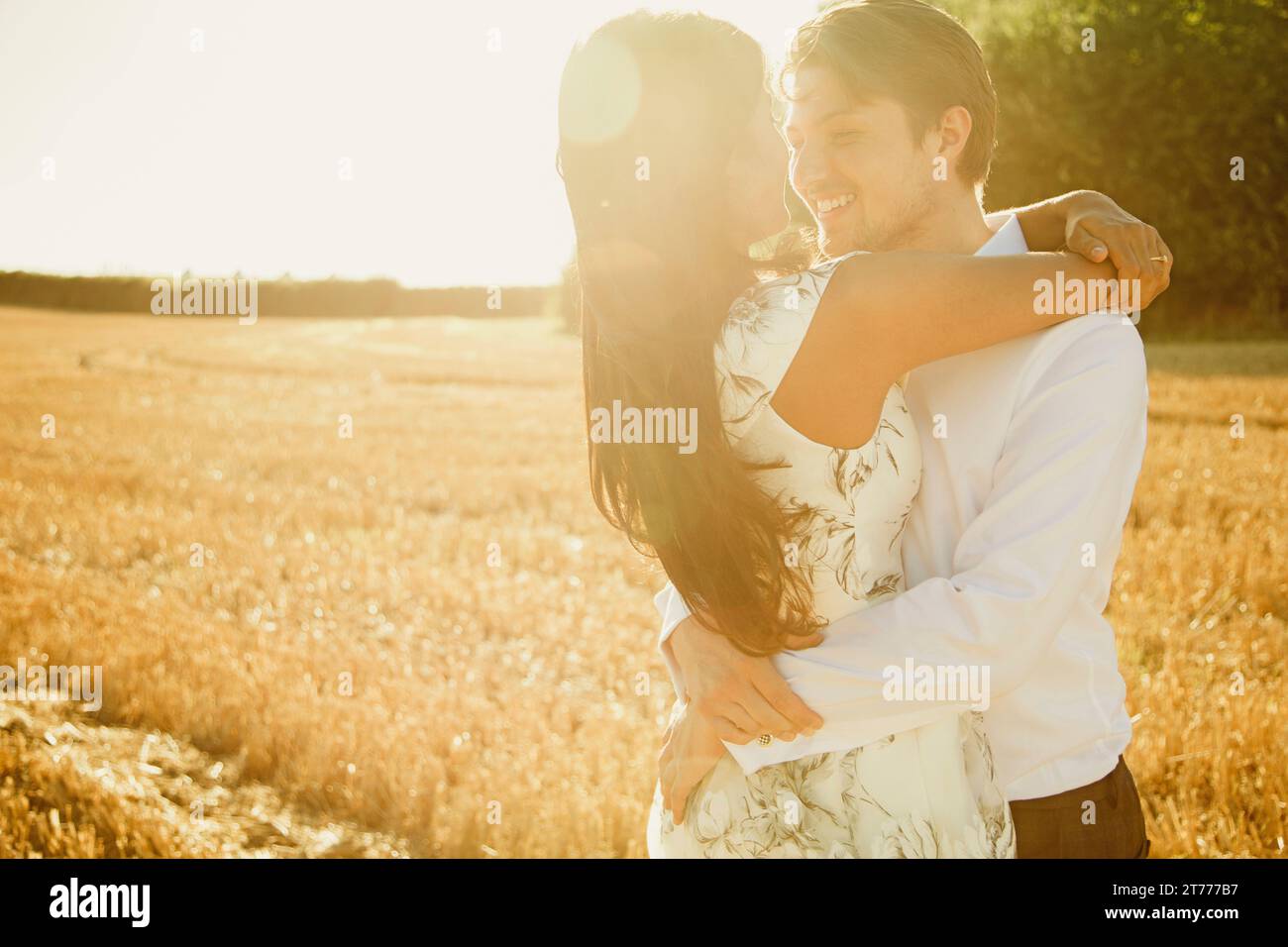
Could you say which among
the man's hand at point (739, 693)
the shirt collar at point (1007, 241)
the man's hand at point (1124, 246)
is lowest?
the man's hand at point (739, 693)

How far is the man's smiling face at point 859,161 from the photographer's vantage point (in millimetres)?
2529

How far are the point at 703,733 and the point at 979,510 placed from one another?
2.54 feet

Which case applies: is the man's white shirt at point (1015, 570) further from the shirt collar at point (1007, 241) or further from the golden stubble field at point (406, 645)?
the golden stubble field at point (406, 645)

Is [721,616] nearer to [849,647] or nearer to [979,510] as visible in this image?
[849,647]

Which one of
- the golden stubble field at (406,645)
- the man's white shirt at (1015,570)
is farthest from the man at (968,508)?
the golden stubble field at (406,645)

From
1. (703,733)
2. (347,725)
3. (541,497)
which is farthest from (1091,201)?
(541,497)

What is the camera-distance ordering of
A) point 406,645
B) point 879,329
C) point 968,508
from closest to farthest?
point 879,329 → point 968,508 → point 406,645

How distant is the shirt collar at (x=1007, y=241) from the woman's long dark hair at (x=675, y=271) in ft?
2.72

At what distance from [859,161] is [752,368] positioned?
0.97m

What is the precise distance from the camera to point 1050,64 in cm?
2950

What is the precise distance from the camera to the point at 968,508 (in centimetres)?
218

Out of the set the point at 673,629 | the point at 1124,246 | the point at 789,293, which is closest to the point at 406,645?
the point at 673,629

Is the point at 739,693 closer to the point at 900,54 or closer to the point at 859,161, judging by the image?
the point at 859,161

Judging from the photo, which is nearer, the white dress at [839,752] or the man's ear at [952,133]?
the white dress at [839,752]
